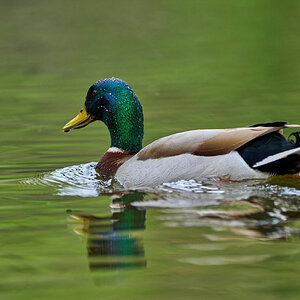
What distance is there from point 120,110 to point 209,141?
159 centimetres

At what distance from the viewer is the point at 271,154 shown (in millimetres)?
7832

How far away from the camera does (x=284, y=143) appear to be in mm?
7914

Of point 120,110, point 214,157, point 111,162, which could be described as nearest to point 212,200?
point 214,157

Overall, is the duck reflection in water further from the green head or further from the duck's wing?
the green head

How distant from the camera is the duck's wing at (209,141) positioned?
7.93m

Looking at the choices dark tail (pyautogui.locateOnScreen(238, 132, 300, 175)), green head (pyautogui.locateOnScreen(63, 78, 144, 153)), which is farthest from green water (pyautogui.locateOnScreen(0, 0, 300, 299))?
green head (pyautogui.locateOnScreen(63, 78, 144, 153))

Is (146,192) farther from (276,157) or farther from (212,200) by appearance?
(276,157)

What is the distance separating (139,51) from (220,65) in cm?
328

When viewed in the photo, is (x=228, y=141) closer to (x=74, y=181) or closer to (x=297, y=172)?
(x=297, y=172)

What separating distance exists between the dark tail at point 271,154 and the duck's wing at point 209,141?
0.33 feet

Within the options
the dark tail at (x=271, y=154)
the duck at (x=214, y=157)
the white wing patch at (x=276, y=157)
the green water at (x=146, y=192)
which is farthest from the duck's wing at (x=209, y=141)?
the green water at (x=146, y=192)

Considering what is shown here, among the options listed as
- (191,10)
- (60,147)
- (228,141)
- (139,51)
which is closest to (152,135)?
(60,147)

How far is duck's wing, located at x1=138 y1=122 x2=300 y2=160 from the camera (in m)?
7.93

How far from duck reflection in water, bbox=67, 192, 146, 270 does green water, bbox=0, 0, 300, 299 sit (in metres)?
0.01
